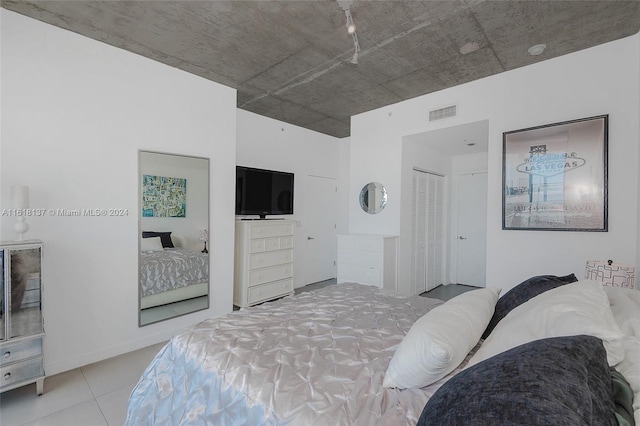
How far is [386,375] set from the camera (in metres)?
1.12

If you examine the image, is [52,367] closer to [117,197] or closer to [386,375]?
[117,197]

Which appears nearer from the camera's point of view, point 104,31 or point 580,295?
point 580,295

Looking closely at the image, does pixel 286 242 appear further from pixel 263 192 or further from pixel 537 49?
pixel 537 49

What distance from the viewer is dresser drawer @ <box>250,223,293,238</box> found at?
3770 mm

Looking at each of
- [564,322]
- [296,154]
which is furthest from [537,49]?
[296,154]

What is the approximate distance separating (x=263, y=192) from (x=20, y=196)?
8.05 ft

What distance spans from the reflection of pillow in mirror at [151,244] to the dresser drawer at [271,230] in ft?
3.51

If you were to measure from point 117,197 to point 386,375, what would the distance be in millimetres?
2740

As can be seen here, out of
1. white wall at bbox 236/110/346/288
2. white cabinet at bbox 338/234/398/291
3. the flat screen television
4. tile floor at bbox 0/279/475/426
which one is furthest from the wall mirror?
white cabinet at bbox 338/234/398/291

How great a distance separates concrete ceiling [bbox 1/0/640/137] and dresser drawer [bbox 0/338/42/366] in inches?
95.5

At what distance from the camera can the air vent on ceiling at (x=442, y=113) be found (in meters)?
3.50

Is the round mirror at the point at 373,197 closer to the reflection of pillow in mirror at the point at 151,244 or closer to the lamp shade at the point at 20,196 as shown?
the reflection of pillow in mirror at the point at 151,244

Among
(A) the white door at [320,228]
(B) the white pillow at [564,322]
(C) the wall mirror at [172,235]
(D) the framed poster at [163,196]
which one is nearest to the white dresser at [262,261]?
(C) the wall mirror at [172,235]

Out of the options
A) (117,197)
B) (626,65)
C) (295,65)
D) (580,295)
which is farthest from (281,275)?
(626,65)
